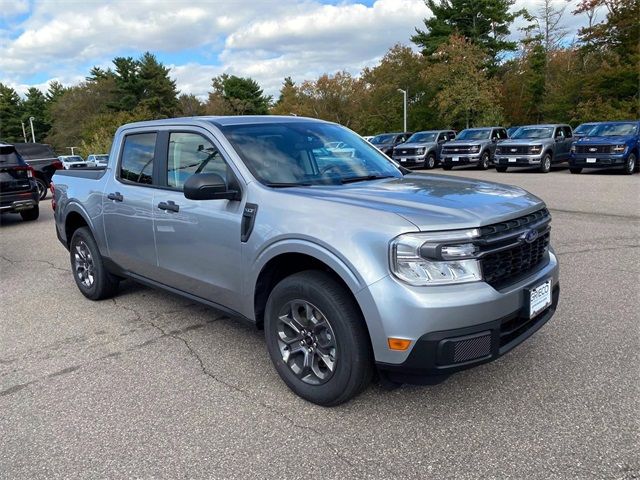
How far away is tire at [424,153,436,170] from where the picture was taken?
79.1 ft

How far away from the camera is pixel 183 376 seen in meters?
3.67

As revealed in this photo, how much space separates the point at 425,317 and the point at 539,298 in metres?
0.91

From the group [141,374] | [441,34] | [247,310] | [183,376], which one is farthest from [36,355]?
[441,34]

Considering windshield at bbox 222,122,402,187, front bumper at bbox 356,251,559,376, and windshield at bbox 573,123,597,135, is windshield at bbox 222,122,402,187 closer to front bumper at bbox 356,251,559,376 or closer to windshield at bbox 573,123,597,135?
front bumper at bbox 356,251,559,376

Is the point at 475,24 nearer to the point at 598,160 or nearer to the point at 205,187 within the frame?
the point at 598,160

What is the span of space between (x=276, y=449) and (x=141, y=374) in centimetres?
141

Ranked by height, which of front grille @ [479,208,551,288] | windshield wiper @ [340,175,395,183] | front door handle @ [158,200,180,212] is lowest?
front grille @ [479,208,551,288]

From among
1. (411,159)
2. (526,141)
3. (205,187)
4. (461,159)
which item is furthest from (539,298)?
(411,159)

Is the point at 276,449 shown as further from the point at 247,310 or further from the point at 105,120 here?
the point at 105,120

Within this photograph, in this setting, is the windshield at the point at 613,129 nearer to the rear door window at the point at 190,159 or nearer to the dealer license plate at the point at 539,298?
→ the dealer license plate at the point at 539,298

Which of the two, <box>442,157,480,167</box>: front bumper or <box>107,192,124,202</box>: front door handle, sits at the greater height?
<box>107,192,124,202</box>: front door handle

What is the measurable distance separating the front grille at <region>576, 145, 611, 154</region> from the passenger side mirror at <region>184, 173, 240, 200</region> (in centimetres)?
1755

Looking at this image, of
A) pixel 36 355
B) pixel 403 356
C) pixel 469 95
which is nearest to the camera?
pixel 403 356

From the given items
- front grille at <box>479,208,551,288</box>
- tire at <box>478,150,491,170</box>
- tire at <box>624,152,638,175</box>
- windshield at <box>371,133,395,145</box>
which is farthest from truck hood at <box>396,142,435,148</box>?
front grille at <box>479,208,551,288</box>
